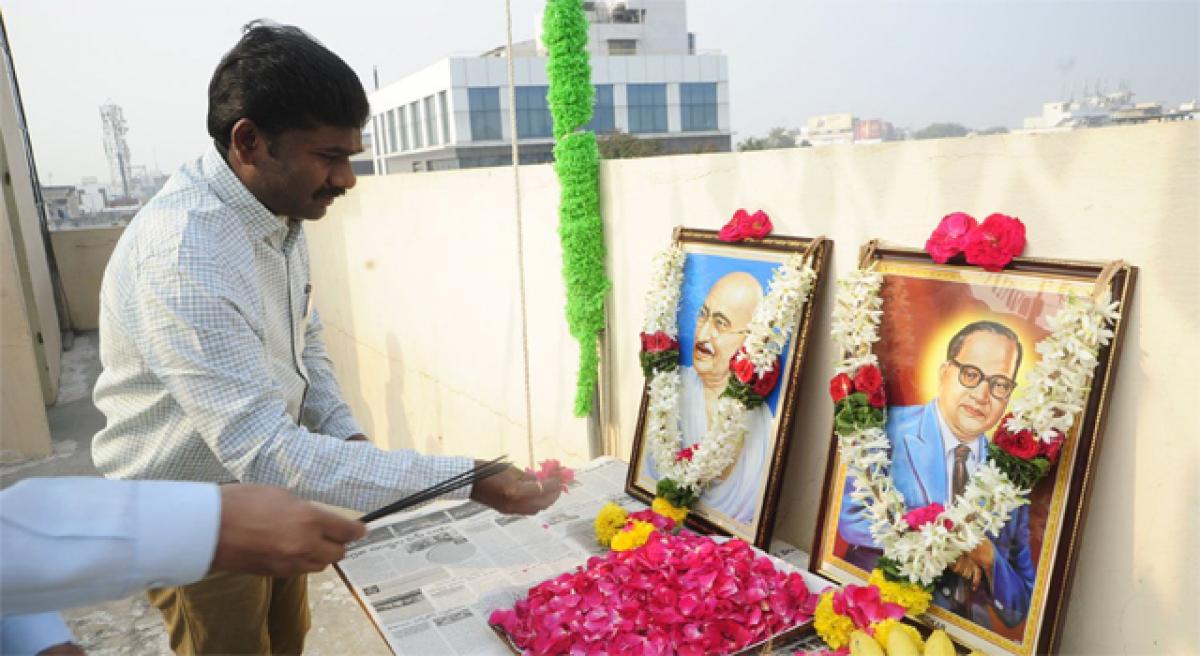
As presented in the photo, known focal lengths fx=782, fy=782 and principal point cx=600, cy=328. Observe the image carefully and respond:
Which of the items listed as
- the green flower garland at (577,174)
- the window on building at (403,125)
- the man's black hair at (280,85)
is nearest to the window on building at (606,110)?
the window on building at (403,125)

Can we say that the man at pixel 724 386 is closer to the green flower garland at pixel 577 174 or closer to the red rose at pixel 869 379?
the red rose at pixel 869 379

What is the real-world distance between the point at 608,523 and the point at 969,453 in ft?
3.54

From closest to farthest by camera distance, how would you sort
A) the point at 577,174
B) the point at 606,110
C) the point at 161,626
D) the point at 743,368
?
the point at 743,368, the point at 577,174, the point at 161,626, the point at 606,110

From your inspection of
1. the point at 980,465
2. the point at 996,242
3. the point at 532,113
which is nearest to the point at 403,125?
the point at 532,113

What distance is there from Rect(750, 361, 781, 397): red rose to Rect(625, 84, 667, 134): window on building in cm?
4817

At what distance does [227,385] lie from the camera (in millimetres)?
1434

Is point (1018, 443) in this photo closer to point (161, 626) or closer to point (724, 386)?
point (724, 386)

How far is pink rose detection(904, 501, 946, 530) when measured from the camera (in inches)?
68.3

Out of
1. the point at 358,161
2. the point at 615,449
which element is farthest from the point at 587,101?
the point at 358,161

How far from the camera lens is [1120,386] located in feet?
5.15

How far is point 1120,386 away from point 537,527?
5.48 feet

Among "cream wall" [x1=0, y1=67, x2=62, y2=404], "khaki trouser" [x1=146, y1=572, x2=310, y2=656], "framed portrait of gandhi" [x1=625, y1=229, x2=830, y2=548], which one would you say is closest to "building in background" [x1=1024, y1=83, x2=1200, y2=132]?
"framed portrait of gandhi" [x1=625, y1=229, x2=830, y2=548]

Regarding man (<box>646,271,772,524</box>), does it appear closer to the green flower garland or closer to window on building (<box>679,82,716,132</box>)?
the green flower garland

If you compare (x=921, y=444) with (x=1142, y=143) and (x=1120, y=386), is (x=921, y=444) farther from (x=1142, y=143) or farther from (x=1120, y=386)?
(x=1142, y=143)
